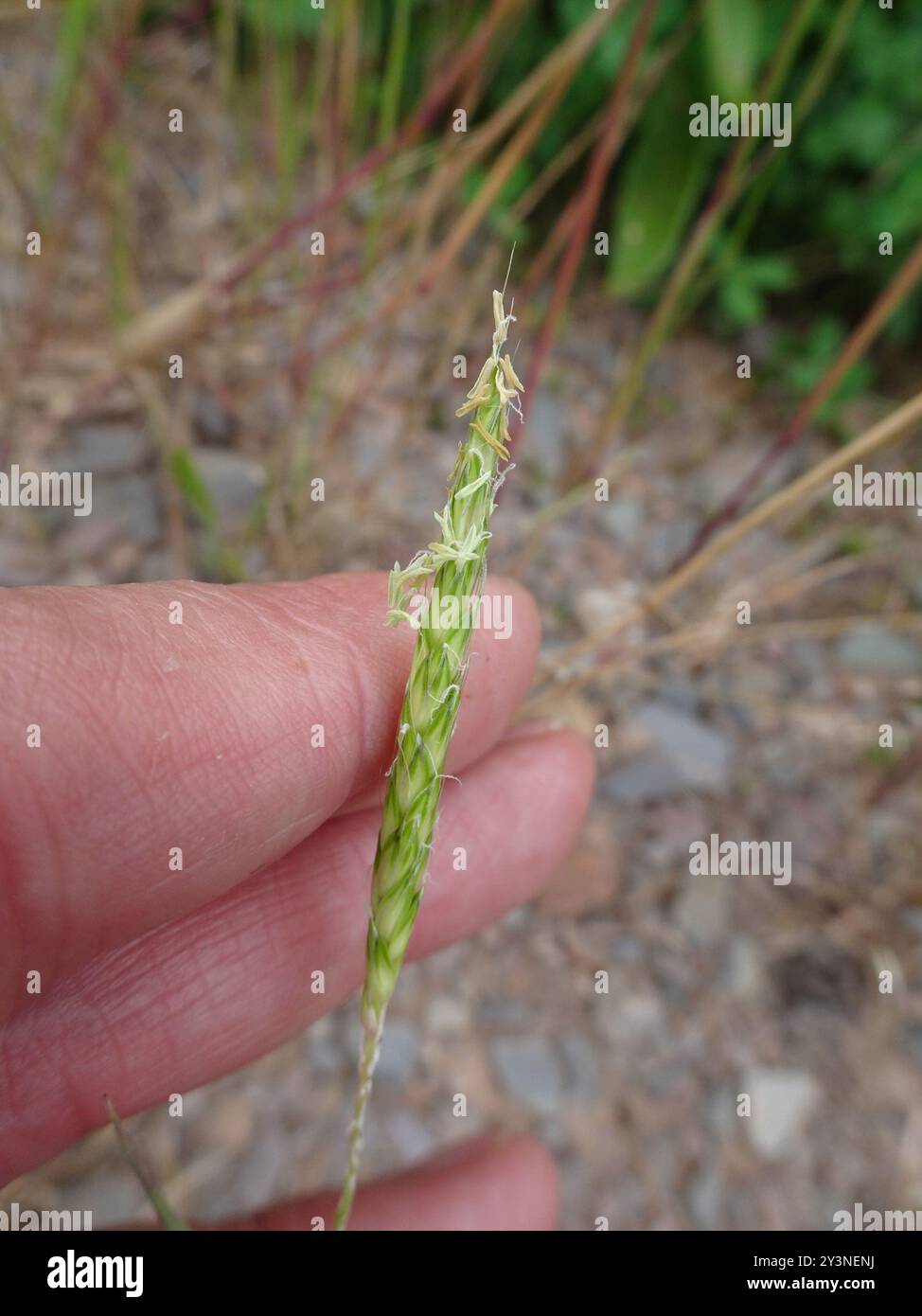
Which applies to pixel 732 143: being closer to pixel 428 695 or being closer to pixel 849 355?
pixel 849 355

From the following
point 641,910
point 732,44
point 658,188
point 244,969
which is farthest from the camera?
point 658,188

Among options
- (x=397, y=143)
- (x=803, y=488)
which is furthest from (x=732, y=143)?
(x=803, y=488)

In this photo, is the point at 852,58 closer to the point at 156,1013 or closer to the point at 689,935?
the point at 689,935

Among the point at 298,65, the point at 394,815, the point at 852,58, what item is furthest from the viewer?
the point at 298,65
